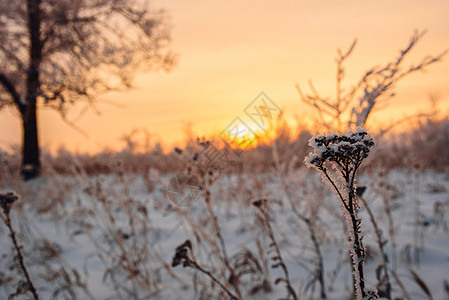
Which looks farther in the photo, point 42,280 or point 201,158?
point 42,280

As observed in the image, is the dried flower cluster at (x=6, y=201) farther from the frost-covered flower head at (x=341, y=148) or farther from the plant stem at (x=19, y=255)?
the frost-covered flower head at (x=341, y=148)

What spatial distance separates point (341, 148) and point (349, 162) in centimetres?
4

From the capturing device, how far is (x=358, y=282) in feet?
2.27

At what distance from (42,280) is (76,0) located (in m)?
8.76

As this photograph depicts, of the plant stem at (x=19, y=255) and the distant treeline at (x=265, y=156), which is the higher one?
the distant treeline at (x=265, y=156)

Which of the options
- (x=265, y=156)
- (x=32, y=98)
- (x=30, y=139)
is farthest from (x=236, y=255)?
(x=30, y=139)

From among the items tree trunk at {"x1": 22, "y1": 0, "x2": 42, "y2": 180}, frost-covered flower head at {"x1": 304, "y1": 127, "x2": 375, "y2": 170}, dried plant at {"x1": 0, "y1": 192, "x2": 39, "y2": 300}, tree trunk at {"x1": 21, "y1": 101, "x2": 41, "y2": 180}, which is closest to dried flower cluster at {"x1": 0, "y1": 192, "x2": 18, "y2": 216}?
dried plant at {"x1": 0, "y1": 192, "x2": 39, "y2": 300}

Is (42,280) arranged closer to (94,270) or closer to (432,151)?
(94,270)

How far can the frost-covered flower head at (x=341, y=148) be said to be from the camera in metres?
0.67

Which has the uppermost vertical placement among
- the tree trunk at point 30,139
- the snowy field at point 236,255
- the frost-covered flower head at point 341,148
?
the tree trunk at point 30,139

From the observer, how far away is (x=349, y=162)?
2.27 feet

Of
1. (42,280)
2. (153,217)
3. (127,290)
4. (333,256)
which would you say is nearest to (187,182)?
(127,290)

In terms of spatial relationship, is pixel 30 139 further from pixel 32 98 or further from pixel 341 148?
pixel 341 148

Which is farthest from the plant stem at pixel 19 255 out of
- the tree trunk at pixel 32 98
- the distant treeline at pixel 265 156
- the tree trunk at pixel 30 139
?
the tree trunk at pixel 30 139
